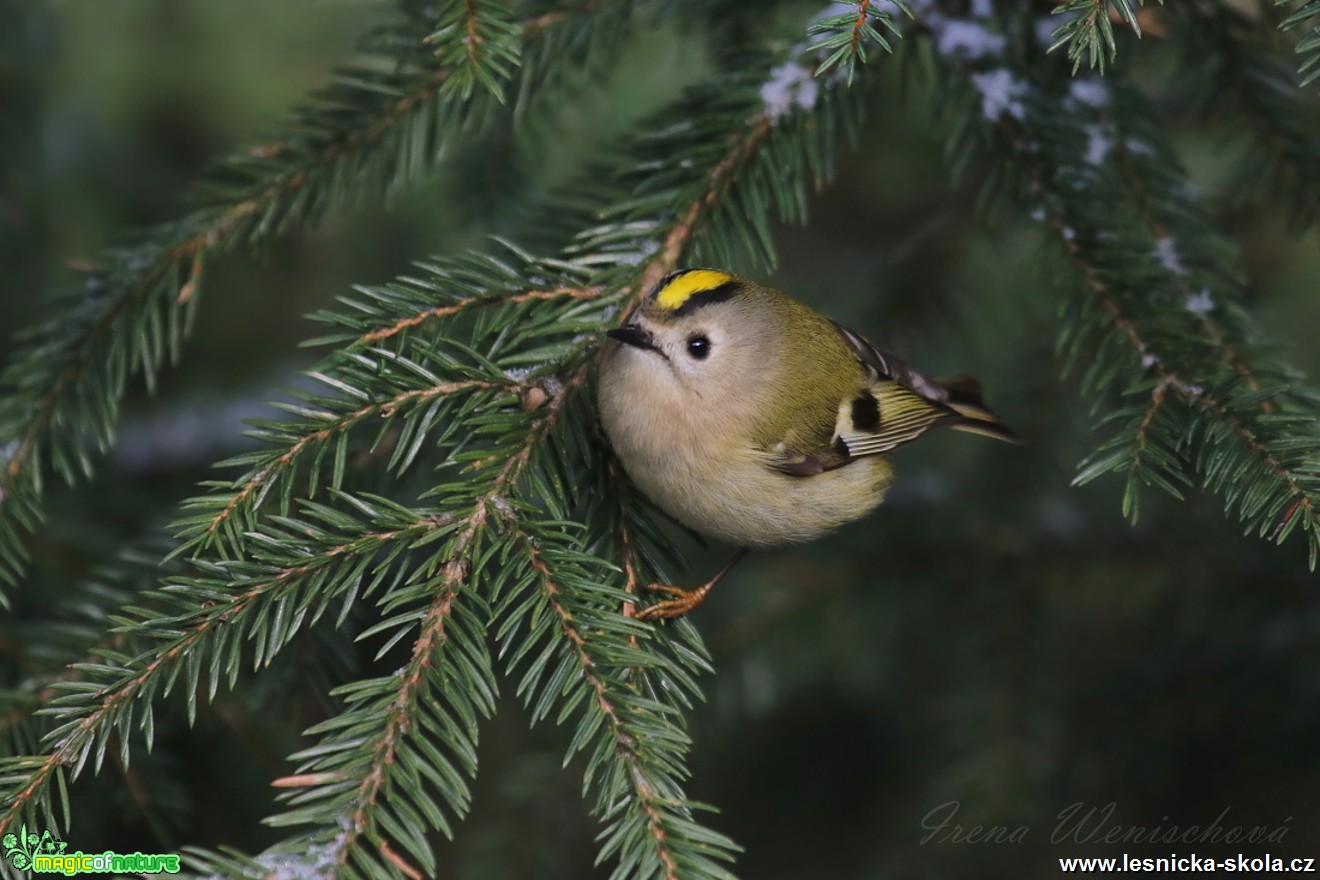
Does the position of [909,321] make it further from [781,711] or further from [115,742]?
[115,742]

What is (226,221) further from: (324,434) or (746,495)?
(746,495)

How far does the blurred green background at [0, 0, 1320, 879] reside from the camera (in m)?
2.16

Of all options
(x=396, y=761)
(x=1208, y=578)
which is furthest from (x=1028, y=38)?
(x=396, y=761)

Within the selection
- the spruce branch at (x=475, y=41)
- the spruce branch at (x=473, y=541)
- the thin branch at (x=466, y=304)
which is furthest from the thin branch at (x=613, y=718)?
the spruce branch at (x=475, y=41)

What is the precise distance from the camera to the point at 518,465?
1.42 meters

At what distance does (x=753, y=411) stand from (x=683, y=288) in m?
0.31

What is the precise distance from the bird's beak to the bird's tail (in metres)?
0.73

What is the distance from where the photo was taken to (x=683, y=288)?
1.64m

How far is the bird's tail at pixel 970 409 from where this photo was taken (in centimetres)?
212

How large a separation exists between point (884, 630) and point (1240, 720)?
2.36ft

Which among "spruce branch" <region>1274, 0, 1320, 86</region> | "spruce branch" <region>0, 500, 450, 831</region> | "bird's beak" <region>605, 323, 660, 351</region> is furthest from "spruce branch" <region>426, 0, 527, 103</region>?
"spruce branch" <region>1274, 0, 1320, 86</region>

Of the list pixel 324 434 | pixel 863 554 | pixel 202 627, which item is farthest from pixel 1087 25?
pixel 863 554

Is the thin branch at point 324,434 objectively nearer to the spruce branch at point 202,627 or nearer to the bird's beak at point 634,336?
the spruce branch at point 202,627

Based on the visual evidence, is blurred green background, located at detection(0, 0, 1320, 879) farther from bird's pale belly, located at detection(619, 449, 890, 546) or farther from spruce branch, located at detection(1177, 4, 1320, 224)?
bird's pale belly, located at detection(619, 449, 890, 546)
